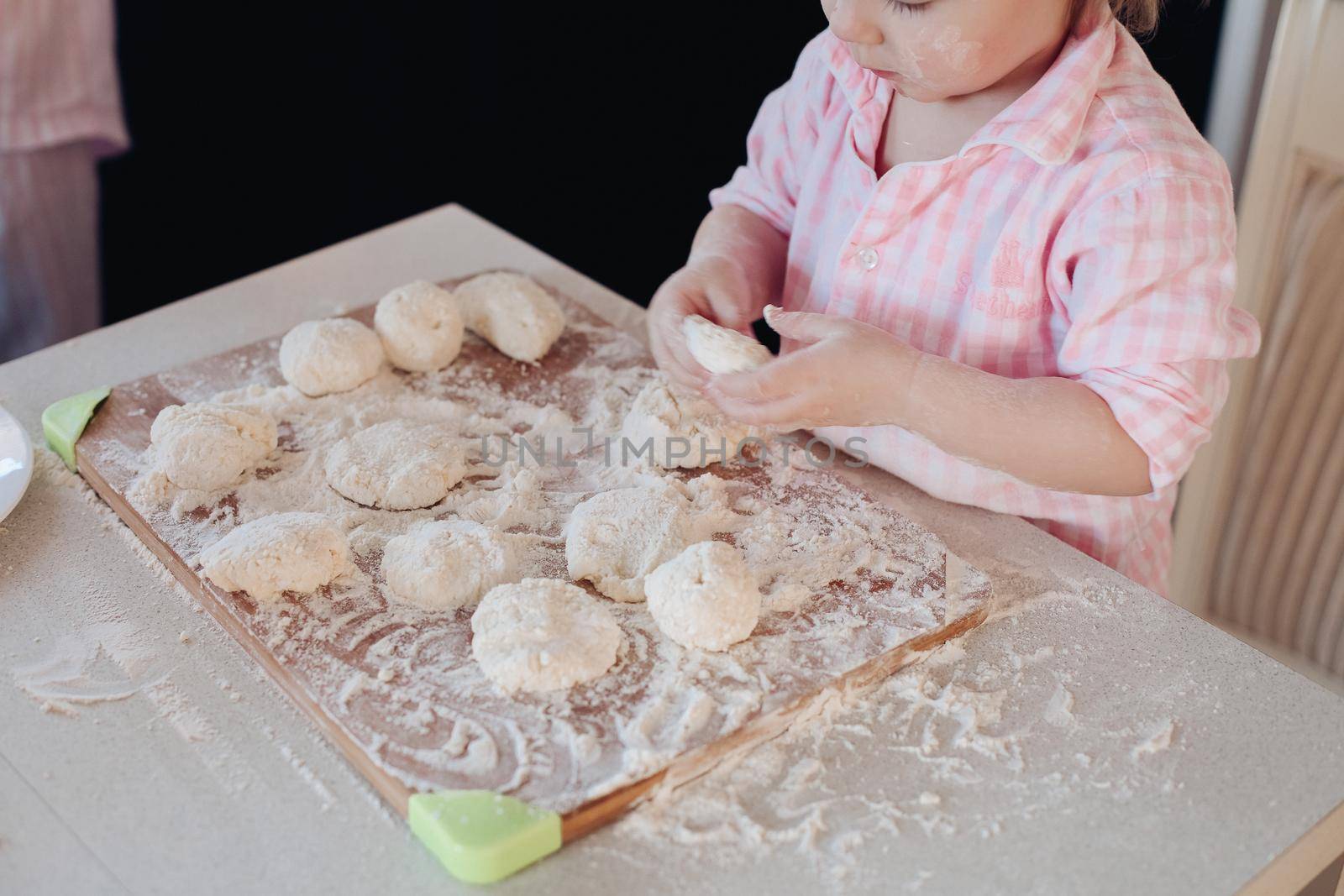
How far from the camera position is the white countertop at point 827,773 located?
30.6 inches

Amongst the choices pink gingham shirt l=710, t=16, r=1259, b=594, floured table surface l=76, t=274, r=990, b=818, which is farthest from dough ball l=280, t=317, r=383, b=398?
pink gingham shirt l=710, t=16, r=1259, b=594

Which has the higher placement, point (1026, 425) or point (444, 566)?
point (1026, 425)

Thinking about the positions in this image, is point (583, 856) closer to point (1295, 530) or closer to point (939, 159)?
point (939, 159)

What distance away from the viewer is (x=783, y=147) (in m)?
1.34

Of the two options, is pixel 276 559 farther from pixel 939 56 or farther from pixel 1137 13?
pixel 1137 13

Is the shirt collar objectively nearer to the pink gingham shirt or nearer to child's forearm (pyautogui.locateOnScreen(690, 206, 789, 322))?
the pink gingham shirt

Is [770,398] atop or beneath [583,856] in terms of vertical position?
atop

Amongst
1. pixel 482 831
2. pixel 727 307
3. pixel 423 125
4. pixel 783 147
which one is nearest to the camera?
pixel 482 831

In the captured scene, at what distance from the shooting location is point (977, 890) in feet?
2.52

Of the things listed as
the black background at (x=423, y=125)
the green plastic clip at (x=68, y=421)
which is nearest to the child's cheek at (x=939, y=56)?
the green plastic clip at (x=68, y=421)

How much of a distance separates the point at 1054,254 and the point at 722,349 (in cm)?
30

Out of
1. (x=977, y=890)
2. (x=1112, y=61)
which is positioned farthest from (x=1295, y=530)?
(x=977, y=890)

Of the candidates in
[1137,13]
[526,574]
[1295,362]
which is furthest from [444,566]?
[1295,362]

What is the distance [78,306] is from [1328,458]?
2063 millimetres
